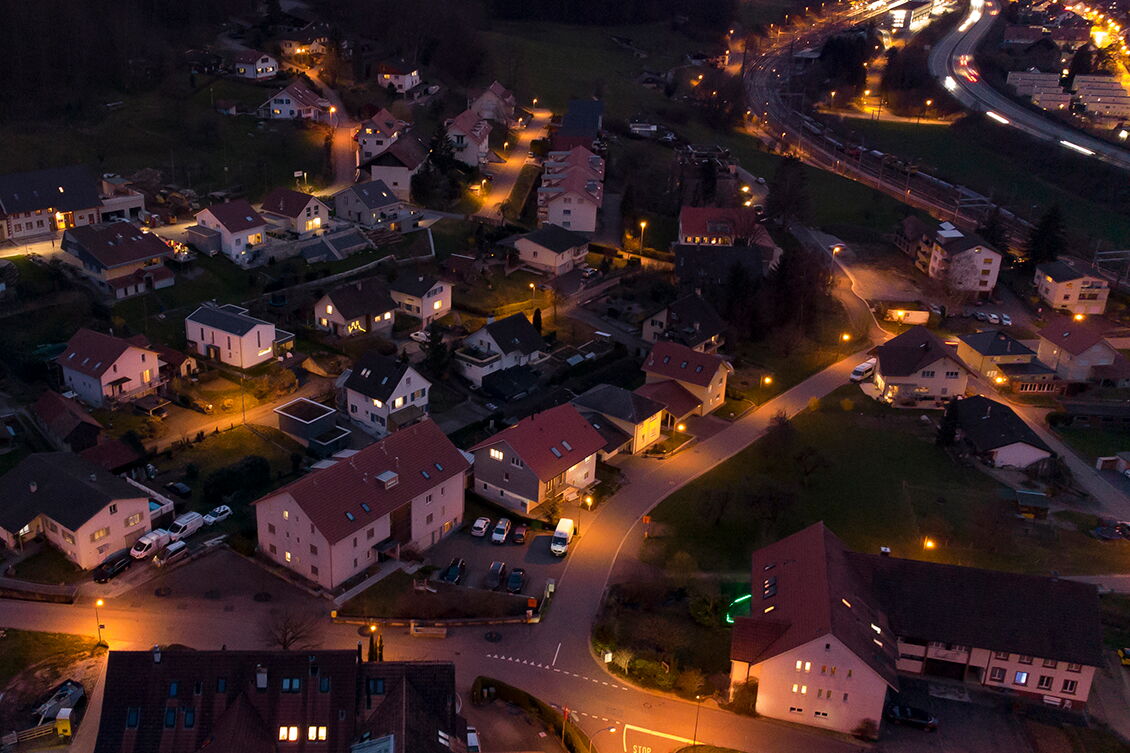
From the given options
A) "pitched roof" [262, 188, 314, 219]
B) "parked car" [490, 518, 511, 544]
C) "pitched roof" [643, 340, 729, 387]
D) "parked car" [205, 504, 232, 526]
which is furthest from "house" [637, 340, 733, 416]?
"pitched roof" [262, 188, 314, 219]

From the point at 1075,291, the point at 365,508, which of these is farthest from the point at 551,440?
the point at 1075,291

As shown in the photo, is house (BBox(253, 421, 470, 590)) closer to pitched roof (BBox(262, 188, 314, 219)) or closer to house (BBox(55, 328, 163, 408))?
house (BBox(55, 328, 163, 408))

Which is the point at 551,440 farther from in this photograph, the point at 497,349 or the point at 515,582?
the point at 497,349

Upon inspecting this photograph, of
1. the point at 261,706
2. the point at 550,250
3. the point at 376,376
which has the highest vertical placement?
the point at 261,706

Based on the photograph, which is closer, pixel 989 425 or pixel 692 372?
pixel 989 425

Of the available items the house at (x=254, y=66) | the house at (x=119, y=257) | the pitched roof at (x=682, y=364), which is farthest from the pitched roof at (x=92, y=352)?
the house at (x=254, y=66)

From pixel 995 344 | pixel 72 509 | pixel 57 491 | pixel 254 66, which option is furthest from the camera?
pixel 254 66

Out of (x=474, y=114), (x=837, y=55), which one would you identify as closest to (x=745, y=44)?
(x=837, y=55)

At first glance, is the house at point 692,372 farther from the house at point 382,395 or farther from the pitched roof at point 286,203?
the pitched roof at point 286,203
